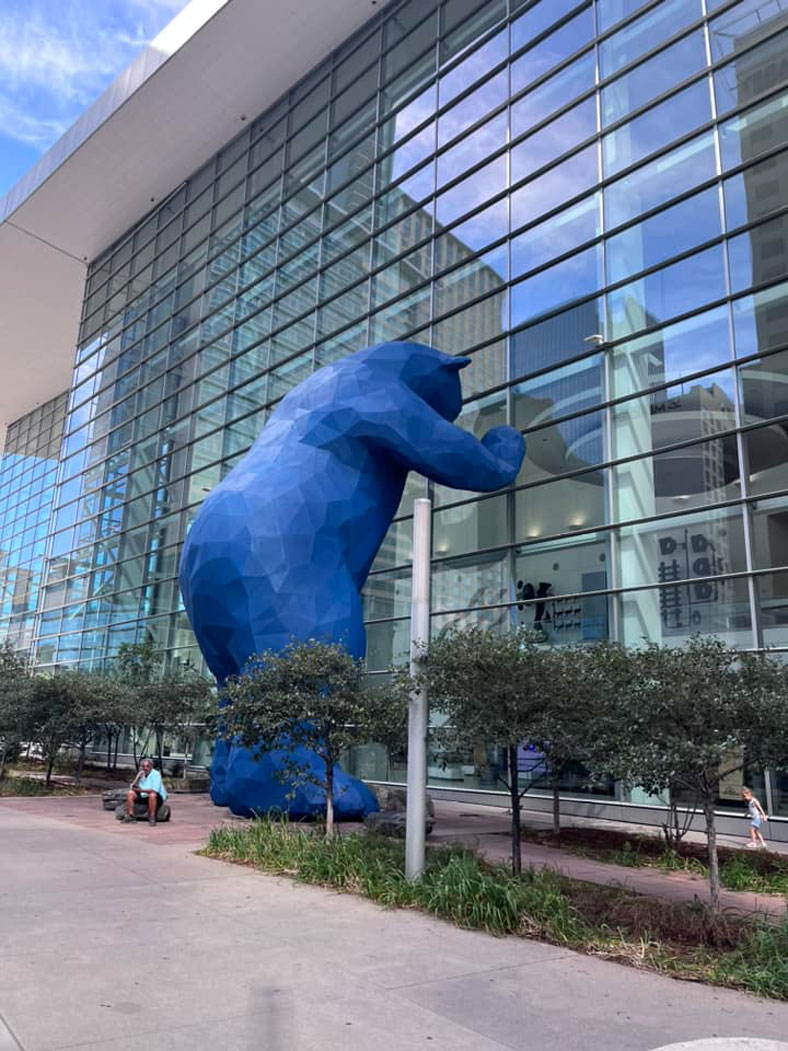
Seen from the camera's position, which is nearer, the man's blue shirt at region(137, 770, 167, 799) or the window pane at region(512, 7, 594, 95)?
the man's blue shirt at region(137, 770, 167, 799)

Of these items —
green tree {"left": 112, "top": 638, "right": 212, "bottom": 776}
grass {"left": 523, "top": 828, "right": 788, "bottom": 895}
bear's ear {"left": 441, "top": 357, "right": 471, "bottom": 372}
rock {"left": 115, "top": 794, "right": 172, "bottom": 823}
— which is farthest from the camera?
green tree {"left": 112, "top": 638, "right": 212, "bottom": 776}

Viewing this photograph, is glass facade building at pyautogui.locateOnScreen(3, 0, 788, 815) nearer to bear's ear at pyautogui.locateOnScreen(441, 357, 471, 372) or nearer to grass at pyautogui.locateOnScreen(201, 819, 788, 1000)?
bear's ear at pyautogui.locateOnScreen(441, 357, 471, 372)

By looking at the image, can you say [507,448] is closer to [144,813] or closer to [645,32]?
[144,813]

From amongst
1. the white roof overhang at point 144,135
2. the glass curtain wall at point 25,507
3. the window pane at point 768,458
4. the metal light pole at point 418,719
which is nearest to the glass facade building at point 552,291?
the window pane at point 768,458

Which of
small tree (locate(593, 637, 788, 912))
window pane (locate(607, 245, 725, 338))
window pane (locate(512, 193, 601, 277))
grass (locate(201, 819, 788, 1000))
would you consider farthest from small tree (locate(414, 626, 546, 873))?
window pane (locate(512, 193, 601, 277))

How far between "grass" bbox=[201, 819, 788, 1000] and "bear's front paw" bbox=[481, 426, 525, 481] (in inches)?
263

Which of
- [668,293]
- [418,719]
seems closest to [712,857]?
[418,719]

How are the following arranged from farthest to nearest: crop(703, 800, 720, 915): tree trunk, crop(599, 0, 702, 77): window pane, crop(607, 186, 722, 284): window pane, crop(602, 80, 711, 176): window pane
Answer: crop(599, 0, 702, 77): window pane → crop(602, 80, 711, 176): window pane → crop(607, 186, 722, 284): window pane → crop(703, 800, 720, 915): tree trunk

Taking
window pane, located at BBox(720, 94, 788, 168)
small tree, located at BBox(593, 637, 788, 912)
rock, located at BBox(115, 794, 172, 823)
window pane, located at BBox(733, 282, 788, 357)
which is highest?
window pane, located at BBox(720, 94, 788, 168)

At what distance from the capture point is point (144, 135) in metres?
28.7

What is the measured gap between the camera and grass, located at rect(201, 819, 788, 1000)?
5.13 m

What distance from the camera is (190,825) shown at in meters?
12.1

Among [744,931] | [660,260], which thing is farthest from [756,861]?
[660,260]

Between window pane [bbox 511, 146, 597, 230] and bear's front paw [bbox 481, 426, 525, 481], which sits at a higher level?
window pane [bbox 511, 146, 597, 230]
